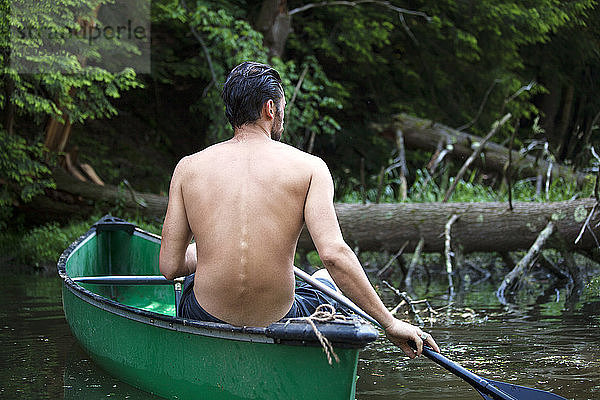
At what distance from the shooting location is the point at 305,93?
12336mm

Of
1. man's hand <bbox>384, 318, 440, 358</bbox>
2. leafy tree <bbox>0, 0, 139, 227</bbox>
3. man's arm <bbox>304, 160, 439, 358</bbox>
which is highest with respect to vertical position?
leafy tree <bbox>0, 0, 139, 227</bbox>

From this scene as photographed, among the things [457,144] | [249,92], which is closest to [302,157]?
[249,92]

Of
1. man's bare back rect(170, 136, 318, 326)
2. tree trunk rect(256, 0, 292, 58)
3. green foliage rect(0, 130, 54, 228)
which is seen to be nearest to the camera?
man's bare back rect(170, 136, 318, 326)

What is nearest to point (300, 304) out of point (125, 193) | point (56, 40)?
point (56, 40)

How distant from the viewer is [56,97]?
9203 mm

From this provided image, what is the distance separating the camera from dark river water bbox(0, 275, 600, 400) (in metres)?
3.80

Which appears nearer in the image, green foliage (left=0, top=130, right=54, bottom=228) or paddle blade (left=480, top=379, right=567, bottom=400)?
paddle blade (left=480, top=379, right=567, bottom=400)

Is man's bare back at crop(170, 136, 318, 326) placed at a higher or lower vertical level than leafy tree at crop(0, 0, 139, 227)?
lower

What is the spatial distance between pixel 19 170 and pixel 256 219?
23.8ft

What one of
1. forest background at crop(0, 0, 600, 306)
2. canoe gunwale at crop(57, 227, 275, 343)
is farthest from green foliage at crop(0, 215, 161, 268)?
canoe gunwale at crop(57, 227, 275, 343)

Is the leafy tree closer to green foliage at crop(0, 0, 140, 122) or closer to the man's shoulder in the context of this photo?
green foliage at crop(0, 0, 140, 122)

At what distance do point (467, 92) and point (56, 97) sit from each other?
27.6 ft

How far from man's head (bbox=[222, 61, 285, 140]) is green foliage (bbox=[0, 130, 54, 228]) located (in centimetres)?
693

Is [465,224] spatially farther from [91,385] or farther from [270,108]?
[270,108]
